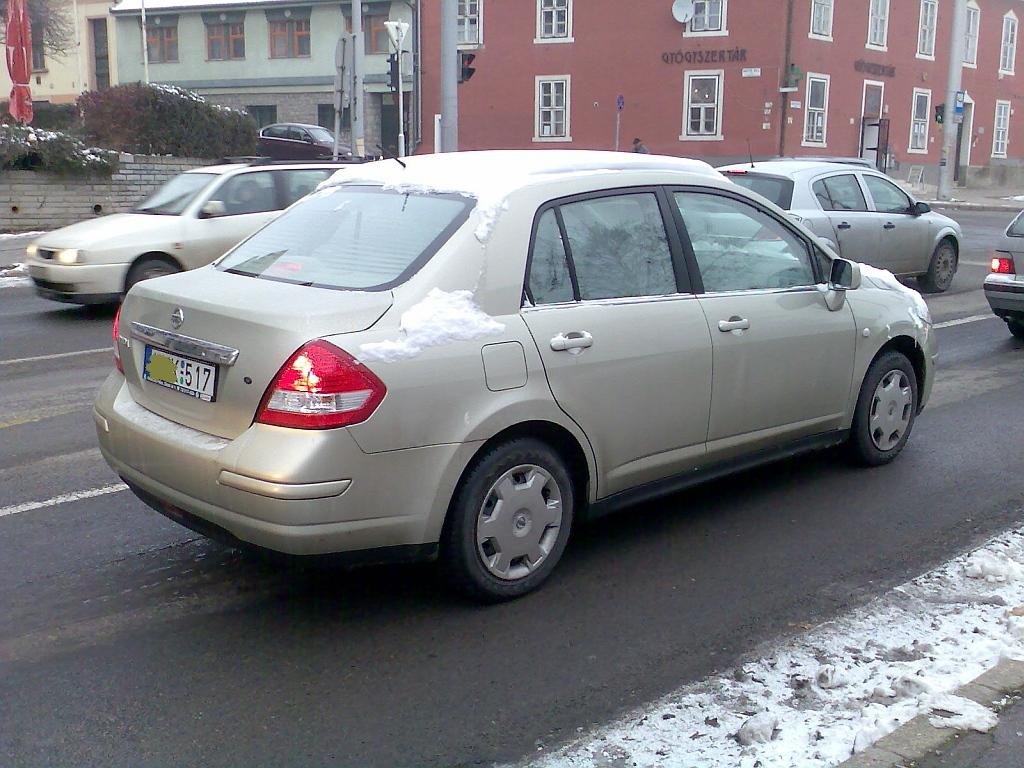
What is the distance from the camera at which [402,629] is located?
4.27 meters

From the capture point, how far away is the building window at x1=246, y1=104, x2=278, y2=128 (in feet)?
156

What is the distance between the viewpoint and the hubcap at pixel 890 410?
Result: 6219mm

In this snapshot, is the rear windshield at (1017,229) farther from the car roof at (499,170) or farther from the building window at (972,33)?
the building window at (972,33)

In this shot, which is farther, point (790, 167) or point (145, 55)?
point (145, 55)

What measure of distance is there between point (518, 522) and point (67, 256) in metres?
8.64

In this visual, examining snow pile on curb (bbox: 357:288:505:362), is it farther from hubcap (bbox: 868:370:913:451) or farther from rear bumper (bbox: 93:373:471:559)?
hubcap (bbox: 868:370:913:451)

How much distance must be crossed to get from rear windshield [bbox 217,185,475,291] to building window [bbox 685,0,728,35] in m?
34.8

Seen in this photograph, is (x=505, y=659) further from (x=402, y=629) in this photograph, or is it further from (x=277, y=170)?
(x=277, y=170)

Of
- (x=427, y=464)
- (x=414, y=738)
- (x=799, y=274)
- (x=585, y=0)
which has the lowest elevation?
(x=414, y=738)

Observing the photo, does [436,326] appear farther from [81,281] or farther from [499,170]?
[81,281]

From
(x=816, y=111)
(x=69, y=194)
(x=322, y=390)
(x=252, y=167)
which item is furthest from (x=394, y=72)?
(x=816, y=111)

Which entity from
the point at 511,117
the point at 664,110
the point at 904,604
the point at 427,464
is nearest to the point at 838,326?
the point at 904,604

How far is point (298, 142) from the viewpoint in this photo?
31.6 metres

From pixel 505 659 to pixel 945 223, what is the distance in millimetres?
12135
